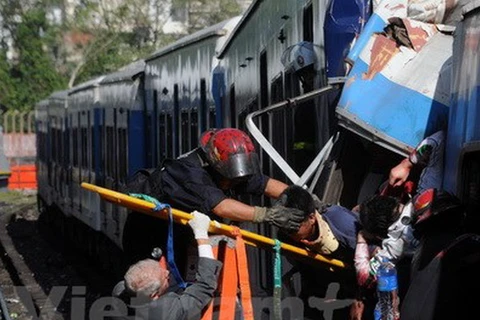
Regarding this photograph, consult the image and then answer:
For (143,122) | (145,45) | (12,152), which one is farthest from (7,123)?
(143,122)

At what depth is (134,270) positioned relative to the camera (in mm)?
6074

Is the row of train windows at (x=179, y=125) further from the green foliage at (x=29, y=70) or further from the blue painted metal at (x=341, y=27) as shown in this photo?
the green foliage at (x=29, y=70)

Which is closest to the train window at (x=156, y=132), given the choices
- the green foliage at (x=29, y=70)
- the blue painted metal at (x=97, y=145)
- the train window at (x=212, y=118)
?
the train window at (x=212, y=118)

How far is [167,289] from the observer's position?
20.7 feet

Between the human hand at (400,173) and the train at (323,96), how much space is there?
7.3 inches

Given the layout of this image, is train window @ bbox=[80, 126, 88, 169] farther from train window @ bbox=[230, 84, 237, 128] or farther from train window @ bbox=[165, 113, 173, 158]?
train window @ bbox=[230, 84, 237, 128]

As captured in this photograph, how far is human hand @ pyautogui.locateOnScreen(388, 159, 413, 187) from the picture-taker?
5832mm

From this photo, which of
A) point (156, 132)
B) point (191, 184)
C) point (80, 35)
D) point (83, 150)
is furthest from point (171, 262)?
point (80, 35)

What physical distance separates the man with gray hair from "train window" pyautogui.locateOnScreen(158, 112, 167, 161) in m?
9.74

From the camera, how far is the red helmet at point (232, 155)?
6605mm

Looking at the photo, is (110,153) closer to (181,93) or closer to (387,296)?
(181,93)

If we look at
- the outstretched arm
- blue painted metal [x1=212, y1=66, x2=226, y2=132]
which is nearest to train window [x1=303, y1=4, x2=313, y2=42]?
the outstretched arm

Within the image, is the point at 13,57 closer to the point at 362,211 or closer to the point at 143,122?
the point at 143,122

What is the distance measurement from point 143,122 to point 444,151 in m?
12.7
